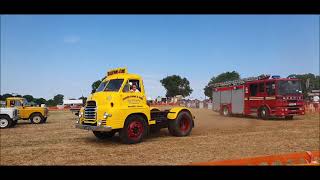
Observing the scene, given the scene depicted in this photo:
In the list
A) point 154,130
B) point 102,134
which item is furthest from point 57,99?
point 154,130

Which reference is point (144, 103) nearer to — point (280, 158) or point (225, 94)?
point (280, 158)

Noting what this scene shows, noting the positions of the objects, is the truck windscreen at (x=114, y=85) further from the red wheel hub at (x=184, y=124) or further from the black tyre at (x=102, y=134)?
the red wheel hub at (x=184, y=124)

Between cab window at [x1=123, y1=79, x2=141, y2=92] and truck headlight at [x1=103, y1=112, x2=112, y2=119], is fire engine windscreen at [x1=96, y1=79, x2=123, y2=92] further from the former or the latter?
truck headlight at [x1=103, y1=112, x2=112, y2=119]

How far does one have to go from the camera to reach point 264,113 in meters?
22.5

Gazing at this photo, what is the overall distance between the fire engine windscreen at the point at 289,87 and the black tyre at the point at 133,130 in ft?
41.8

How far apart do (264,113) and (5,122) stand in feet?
54.5

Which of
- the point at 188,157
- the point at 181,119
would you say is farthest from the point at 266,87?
the point at 188,157

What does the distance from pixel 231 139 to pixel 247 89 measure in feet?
42.2

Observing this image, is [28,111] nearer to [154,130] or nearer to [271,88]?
[154,130]

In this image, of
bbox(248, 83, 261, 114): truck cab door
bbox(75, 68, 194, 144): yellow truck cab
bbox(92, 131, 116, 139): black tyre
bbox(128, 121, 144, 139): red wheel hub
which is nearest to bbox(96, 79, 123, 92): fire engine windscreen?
bbox(75, 68, 194, 144): yellow truck cab

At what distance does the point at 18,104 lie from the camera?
2341cm

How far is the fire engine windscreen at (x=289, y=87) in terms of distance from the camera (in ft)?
71.2

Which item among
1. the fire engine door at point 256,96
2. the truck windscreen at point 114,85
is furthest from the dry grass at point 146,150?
the fire engine door at point 256,96

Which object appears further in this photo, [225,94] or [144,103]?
[225,94]
